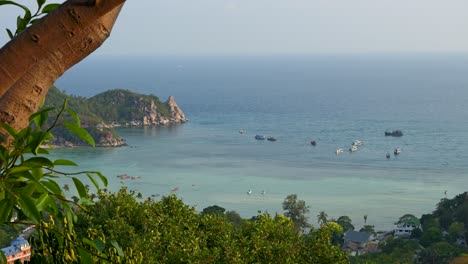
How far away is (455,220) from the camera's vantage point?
18828mm

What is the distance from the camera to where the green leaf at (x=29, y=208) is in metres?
0.65

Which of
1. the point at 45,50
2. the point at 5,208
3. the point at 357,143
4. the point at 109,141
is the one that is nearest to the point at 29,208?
the point at 5,208

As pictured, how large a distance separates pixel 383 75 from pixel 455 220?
64801 millimetres

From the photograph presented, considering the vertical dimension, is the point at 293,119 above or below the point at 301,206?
above

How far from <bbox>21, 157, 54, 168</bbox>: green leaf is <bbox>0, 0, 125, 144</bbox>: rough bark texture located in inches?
2.4

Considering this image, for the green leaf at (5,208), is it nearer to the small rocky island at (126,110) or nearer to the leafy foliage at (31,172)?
the leafy foliage at (31,172)

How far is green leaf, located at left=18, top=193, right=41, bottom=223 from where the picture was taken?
65 cm

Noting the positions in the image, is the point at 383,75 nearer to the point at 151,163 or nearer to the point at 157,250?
the point at 151,163

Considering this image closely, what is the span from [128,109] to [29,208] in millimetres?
44026

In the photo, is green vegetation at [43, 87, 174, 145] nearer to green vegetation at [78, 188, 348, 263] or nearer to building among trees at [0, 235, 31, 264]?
building among trees at [0, 235, 31, 264]

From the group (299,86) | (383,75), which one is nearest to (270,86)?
(299,86)

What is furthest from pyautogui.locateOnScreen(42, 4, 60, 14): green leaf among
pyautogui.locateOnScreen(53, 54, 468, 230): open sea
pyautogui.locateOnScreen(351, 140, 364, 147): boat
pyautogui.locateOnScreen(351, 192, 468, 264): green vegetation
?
pyautogui.locateOnScreen(351, 140, 364, 147): boat

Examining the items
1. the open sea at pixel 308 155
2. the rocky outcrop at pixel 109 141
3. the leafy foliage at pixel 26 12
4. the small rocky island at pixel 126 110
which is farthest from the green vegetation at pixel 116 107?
the leafy foliage at pixel 26 12

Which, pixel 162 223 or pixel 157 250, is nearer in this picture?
pixel 157 250
